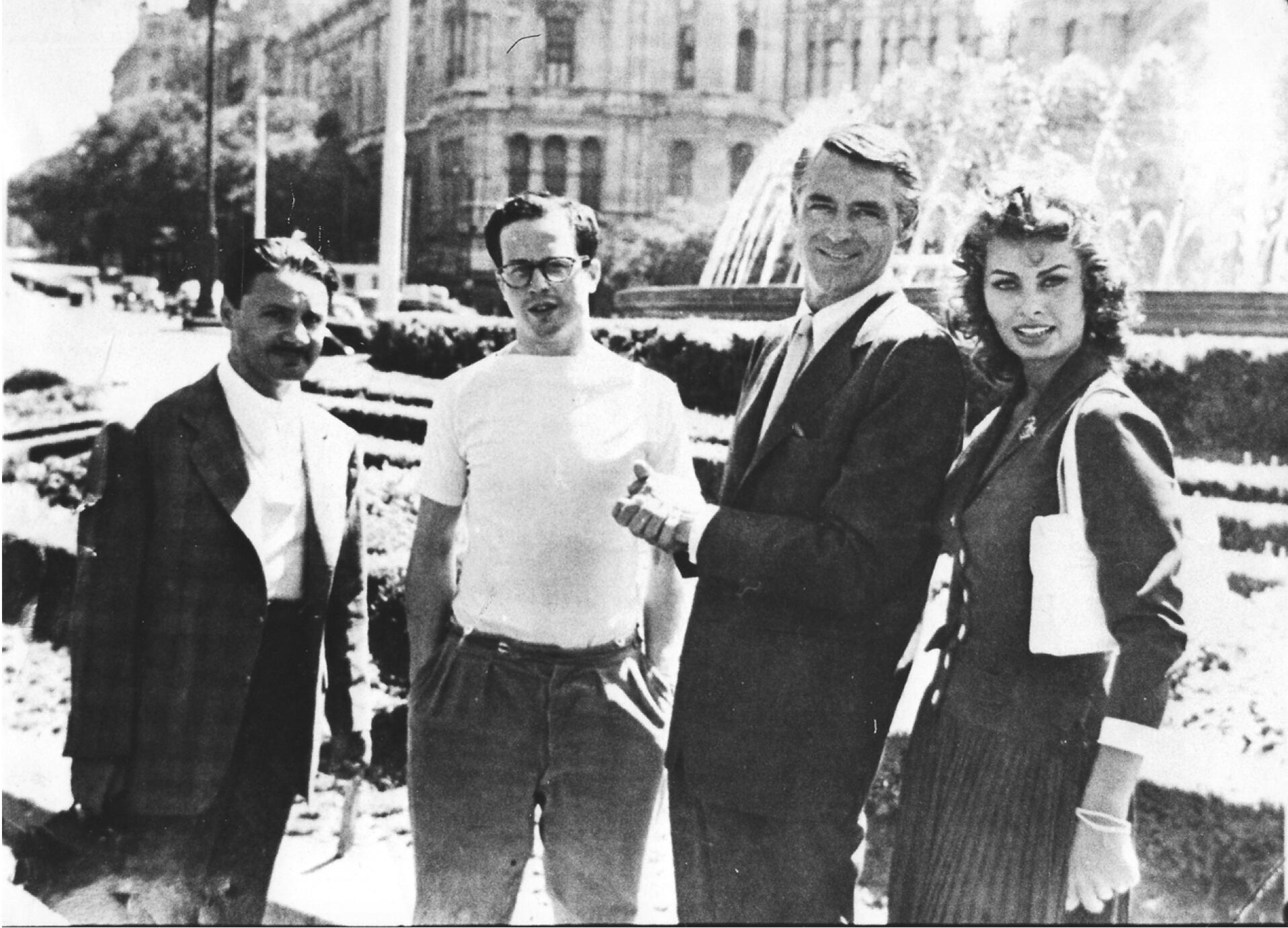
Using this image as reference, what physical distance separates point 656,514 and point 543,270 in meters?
0.75

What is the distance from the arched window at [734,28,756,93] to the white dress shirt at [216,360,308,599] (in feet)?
5.96

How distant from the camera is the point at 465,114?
3613 mm

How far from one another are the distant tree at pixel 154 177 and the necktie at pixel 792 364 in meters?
1.78

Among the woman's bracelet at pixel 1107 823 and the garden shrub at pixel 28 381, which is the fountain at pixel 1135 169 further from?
the garden shrub at pixel 28 381

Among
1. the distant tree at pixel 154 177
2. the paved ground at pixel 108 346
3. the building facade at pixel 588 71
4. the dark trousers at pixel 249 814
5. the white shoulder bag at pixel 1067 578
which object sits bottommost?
the dark trousers at pixel 249 814

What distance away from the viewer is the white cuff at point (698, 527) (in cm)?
226

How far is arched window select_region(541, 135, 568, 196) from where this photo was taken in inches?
134

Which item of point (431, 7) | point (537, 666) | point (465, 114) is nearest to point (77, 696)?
point (537, 666)

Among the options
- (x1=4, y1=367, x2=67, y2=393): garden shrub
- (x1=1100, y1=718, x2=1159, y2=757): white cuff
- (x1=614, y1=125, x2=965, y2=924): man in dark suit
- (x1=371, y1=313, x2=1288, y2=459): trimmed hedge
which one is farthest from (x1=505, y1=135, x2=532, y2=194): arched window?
(x1=1100, y1=718, x2=1159, y2=757): white cuff

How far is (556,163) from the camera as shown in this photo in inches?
136

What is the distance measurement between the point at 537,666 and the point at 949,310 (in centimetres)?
126

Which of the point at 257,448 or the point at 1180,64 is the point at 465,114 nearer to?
the point at 257,448

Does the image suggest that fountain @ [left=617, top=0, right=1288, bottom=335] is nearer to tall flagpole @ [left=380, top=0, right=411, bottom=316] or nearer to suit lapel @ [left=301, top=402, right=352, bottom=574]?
tall flagpole @ [left=380, top=0, right=411, bottom=316]

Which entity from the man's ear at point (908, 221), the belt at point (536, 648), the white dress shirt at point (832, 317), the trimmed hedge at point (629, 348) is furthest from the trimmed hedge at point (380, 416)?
the man's ear at point (908, 221)
